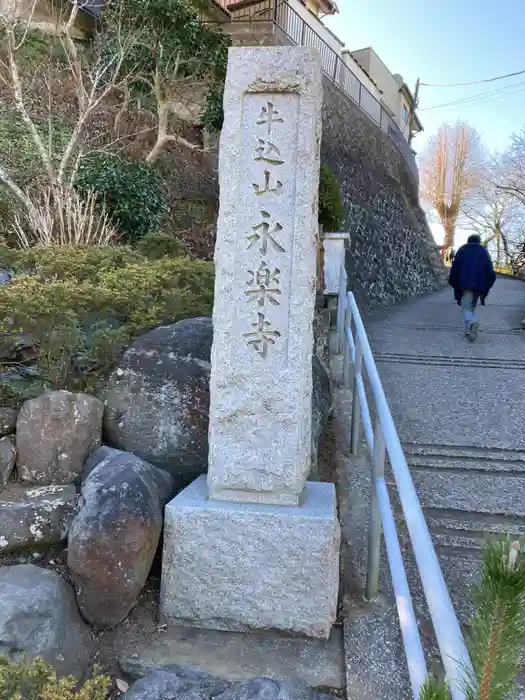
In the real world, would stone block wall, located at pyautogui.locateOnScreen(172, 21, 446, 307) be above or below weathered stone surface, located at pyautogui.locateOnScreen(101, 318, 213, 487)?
above

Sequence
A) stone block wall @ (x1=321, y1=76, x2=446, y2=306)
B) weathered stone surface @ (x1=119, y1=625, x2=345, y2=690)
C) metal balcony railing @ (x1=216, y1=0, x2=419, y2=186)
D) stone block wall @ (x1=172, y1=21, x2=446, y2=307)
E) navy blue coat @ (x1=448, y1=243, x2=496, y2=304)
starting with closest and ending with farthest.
→ weathered stone surface @ (x1=119, y1=625, x2=345, y2=690), navy blue coat @ (x1=448, y1=243, x2=496, y2=304), stone block wall @ (x1=172, y1=21, x2=446, y2=307), metal balcony railing @ (x1=216, y1=0, x2=419, y2=186), stone block wall @ (x1=321, y1=76, x2=446, y2=306)

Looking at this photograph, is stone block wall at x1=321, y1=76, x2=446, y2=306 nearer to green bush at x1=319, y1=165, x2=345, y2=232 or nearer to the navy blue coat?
the navy blue coat

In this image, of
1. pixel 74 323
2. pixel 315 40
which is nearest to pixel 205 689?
Result: pixel 74 323

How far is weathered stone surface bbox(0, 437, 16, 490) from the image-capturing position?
2.65 m

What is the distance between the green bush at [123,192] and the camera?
7754 mm

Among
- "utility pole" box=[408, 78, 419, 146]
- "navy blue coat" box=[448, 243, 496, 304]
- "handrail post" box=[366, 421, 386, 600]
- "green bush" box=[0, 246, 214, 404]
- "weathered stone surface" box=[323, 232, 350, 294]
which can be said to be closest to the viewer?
"handrail post" box=[366, 421, 386, 600]

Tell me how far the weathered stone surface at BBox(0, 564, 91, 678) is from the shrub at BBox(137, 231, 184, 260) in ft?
15.1

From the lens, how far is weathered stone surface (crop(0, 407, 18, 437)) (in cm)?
275

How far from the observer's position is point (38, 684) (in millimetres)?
1668

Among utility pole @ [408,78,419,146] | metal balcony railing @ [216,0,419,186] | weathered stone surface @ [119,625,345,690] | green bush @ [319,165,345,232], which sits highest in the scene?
utility pole @ [408,78,419,146]

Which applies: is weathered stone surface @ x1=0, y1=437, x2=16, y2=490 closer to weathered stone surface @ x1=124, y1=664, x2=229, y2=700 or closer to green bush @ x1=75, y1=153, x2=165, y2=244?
weathered stone surface @ x1=124, y1=664, x2=229, y2=700

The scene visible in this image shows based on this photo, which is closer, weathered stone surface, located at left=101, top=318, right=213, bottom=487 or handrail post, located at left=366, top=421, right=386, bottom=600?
handrail post, located at left=366, top=421, right=386, bottom=600

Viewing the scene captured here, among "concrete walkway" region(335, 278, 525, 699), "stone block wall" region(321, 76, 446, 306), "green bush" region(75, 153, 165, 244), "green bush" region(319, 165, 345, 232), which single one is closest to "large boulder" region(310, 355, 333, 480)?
"concrete walkway" region(335, 278, 525, 699)

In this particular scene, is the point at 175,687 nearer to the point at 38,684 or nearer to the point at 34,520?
the point at 38,684
